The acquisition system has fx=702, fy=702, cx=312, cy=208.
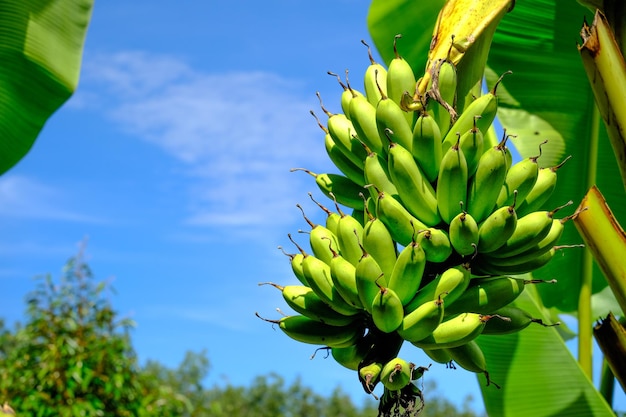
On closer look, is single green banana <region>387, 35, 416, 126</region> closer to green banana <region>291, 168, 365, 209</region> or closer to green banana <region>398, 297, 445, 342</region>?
green banana <region>291, 168, 365, 209</region>

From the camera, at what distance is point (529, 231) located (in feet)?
2.98

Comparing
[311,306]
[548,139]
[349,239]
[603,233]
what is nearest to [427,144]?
[349,239]

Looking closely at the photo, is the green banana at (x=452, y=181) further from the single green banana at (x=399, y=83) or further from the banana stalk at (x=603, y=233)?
the banana stalk at (x=603, y=233)

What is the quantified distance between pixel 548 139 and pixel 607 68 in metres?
0.94

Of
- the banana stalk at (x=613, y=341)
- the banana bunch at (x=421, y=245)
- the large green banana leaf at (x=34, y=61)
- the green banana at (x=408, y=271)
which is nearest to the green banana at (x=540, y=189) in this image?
the banana bunch at (x=421, y=245)

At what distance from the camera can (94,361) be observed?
3494 millimetres

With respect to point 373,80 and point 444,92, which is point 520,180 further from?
point 373,80

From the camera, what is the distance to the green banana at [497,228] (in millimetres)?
872

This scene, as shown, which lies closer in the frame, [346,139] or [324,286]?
[324,286]

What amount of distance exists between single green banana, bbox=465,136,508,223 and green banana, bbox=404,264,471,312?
0.09 m

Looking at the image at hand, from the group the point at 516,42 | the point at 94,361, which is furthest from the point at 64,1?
the point at 94,361

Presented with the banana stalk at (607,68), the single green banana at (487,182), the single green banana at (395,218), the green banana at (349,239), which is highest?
the banana stalk at (607,68)

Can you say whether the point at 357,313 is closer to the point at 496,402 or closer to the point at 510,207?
the point at 510,207

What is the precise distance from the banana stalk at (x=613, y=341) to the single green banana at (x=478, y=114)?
59 cm
